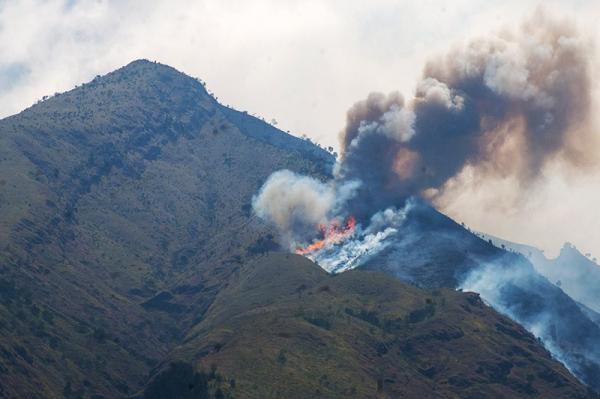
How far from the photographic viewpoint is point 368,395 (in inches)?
7584

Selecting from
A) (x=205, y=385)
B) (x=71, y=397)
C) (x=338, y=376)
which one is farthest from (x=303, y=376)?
(x=71, y=397)

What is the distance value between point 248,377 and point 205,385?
11.1 meters

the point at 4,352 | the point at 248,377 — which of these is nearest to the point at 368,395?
the point at 248,377

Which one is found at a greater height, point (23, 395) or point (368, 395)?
point (368, 395)

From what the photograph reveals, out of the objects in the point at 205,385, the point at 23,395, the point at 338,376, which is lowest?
the point at 23,395

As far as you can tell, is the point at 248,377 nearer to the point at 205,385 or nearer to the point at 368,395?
the point at 205,385

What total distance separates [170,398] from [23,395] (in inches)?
1262

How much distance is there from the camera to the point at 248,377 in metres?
191

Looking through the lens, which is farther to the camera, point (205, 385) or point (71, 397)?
point (71, 397)

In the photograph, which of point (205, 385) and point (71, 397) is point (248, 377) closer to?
point (205, 385)

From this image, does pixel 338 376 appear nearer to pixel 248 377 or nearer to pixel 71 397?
pixel 248 377

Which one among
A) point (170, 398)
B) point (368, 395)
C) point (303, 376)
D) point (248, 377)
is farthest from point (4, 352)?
point (368, 395)

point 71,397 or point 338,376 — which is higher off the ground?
point 338,376

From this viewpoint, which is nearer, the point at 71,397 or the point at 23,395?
the point at 23,395
